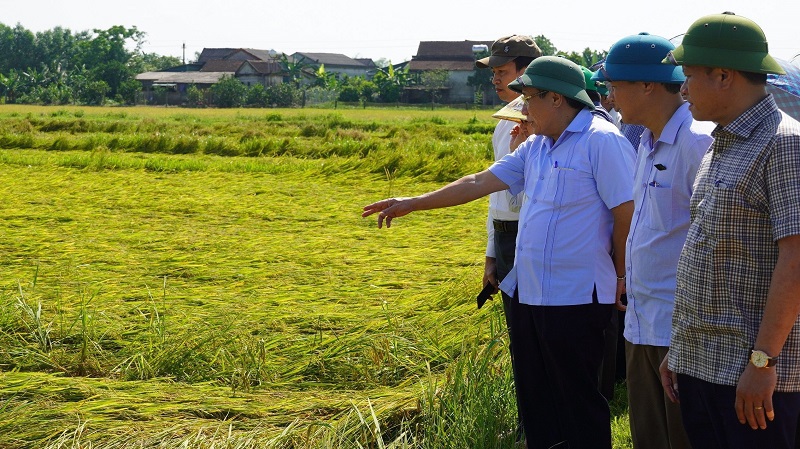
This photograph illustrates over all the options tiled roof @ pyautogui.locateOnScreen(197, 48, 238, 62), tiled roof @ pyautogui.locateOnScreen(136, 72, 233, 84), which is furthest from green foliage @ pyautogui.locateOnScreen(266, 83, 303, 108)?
tiled roof @ pyautogui.locateOnScreen(197, 48, 238, 62)

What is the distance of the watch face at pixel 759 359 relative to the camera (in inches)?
73.5

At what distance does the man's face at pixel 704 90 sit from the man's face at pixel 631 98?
46 cm

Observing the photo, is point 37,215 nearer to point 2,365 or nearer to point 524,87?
point 2,365

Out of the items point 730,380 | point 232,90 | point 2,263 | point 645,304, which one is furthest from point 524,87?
point 232,90

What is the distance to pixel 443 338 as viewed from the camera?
426 centimetres

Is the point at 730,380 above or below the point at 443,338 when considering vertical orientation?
above

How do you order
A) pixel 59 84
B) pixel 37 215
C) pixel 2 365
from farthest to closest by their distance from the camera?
1. pixel 59 84
2. pixel 37 215
3. pixel 2 365

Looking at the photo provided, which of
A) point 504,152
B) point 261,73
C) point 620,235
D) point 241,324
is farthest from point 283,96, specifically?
point 620,235

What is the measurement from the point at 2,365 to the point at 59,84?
193 ft

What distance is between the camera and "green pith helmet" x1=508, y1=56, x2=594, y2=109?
283 centimetres

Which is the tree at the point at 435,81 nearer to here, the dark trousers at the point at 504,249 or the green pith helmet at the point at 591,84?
the green pith helmet at the point at 591,84

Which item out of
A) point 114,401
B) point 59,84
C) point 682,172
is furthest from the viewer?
point 59,84

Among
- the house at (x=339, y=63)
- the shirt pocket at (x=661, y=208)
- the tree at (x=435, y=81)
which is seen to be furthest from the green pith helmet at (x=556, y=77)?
the house at (x=339, y=63)

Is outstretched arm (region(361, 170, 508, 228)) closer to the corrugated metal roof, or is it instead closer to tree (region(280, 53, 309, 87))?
tree (region(280, 53, 309, 87))
